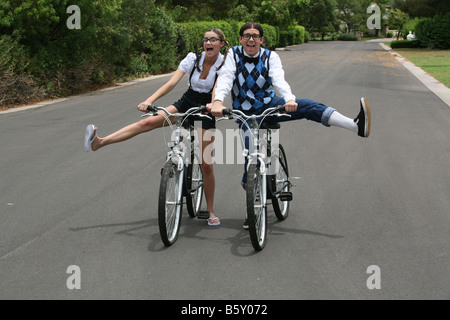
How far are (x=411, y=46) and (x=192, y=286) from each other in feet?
184

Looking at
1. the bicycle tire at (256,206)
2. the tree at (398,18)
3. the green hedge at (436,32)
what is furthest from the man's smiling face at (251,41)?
the tree at (398,18)

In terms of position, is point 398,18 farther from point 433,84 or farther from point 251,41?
point 251,41

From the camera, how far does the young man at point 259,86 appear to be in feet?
16.5

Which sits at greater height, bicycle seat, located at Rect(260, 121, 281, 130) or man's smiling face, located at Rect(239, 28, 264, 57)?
man's smiling face, located at Rect(239, 28, 264, 57)

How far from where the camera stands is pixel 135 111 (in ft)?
46.6

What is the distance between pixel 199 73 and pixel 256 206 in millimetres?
1399

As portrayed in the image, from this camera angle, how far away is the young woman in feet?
17.7

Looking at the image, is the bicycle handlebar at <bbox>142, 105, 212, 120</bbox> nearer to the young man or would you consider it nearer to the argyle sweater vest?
the young man

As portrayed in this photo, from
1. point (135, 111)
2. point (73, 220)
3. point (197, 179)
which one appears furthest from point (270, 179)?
point (135, 111)

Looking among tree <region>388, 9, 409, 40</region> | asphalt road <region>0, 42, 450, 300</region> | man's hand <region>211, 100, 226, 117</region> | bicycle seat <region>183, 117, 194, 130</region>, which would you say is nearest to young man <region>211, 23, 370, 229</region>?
man's hand <region>211, 100, 226, 117</region>

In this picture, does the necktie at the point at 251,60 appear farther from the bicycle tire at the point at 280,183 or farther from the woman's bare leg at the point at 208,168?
the bicycle tire at the point at 280,183

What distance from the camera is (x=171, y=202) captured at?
5.12 metres

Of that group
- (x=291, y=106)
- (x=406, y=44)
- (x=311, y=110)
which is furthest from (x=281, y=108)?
(x=406, y=44)

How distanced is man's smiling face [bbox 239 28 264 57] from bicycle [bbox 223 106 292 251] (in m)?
0.54
